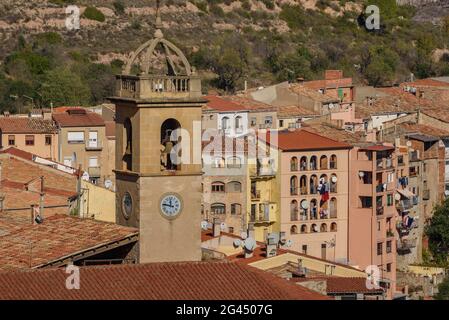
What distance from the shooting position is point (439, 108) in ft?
309

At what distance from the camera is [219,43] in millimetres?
116688

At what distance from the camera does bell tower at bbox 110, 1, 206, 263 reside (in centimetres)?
3769

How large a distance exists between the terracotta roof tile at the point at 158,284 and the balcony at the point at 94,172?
1615 inches

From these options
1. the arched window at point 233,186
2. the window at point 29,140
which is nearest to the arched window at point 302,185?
the arched window at point 233,186

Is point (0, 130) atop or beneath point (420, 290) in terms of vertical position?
atop

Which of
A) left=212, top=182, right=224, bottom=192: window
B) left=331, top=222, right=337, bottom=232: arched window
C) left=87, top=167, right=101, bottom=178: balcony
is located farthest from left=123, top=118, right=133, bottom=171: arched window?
left=87, top=167, right=101, bottom=178: balcony

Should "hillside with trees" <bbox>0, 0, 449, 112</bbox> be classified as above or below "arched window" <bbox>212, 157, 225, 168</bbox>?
above

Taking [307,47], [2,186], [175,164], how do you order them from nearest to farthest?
[175,164] → [2,186] → [307,47]

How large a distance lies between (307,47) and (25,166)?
6458cm

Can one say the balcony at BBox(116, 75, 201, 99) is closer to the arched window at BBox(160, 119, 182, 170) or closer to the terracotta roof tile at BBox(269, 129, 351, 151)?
the arched window at BBox(160, 119, 182, 170)

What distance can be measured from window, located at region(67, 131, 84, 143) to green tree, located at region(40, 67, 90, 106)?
51.0ft

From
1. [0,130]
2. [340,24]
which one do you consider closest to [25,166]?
[0,130]

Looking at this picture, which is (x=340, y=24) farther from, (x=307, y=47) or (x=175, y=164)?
(x=175, y=164)

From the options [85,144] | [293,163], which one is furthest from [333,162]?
[85,144]
